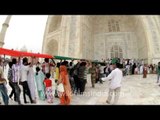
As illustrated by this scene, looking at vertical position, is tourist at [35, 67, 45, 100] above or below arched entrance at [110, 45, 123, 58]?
below

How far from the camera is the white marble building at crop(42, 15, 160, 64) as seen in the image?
822 inches

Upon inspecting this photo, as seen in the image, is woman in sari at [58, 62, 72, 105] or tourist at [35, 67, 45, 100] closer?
woman in sari at [58, 62, 72, 105]

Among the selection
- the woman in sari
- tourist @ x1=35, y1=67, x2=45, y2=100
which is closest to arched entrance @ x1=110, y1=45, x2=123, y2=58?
tourist @ x1=35, y1=67, x2=45, y2=100

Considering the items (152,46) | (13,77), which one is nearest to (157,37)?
(152,46)

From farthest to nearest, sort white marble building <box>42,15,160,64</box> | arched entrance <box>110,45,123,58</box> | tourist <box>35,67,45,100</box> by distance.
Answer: arched entrance <box>110,45,123,58</box> → white marble building <box>42,15,160,64</box> → tourist <box>35,67,45,100</box>

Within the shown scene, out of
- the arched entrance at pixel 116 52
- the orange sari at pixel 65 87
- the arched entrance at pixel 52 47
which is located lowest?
the orange sari at pixel 65 87

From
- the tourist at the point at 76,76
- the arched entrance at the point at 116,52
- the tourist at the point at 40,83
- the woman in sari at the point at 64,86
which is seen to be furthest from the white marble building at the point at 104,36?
the woman in sari at the point at 64,86

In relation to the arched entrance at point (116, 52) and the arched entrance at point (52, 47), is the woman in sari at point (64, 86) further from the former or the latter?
the arched entrance at point (52, 47)

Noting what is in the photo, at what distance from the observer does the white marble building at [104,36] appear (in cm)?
2089

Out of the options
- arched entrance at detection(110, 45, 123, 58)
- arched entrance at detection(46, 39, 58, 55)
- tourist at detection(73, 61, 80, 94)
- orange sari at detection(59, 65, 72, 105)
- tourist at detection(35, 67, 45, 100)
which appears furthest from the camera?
arched entrance at detection(46, 39, 58, 55)

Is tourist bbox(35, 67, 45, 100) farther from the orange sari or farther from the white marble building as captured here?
the white marble building

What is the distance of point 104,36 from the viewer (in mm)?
24547
